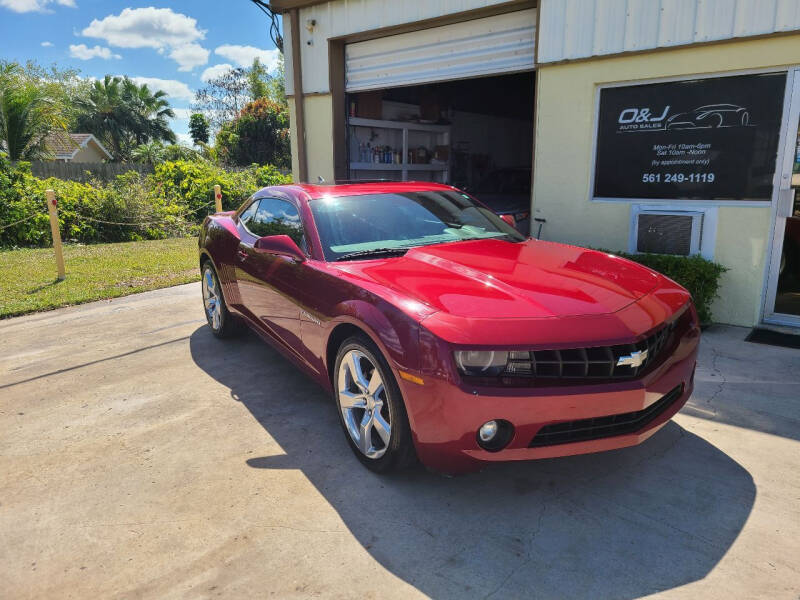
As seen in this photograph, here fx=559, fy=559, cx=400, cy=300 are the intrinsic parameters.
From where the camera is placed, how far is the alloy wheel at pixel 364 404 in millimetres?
2832

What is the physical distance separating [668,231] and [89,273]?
26.6ft

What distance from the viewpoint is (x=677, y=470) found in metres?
2.97

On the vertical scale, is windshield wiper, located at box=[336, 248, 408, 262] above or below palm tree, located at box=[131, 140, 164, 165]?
below

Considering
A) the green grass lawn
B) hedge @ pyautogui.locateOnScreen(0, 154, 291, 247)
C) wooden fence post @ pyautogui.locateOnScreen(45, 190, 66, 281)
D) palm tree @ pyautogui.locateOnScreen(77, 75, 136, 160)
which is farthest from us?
palm tree @ pyautogui.locateOnScreen(77, 75, 136, 160)

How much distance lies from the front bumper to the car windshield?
4.18 feet

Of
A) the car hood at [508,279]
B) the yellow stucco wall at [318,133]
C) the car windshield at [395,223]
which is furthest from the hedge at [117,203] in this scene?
the car hood at [508,279]

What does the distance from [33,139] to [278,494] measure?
2227 centimetres

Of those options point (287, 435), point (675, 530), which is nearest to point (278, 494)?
point (287, 435)

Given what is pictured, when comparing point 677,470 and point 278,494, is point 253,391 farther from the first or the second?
point 677,470

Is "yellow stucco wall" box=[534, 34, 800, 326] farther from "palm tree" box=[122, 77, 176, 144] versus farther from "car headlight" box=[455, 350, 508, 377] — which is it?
"palm tree" box=[122, 77, 176, 144]

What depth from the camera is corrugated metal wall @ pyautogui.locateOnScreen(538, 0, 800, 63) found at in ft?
16.6

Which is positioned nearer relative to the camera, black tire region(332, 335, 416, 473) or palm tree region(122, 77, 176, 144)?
black tire region(332, 335, 416, 473)

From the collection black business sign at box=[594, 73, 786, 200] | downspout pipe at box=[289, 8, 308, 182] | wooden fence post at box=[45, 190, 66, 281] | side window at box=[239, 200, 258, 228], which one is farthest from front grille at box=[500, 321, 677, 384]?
downspout pipe at box=[289, 8, 308, 182]

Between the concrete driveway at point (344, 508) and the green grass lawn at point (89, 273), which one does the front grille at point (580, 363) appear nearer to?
the concrete driveway at point (344, 508)
